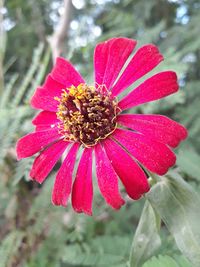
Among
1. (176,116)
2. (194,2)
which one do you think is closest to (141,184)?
(176,116)

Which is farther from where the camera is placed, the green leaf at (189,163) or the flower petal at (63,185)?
the green leaf at (189,163)

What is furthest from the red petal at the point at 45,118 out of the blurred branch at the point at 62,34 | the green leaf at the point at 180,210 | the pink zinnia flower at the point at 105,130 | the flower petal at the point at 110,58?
the blurred branch at the point at 62,34

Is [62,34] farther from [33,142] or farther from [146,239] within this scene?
[146,239]

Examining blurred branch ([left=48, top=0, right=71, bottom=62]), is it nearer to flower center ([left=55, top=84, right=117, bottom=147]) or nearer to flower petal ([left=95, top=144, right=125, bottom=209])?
flower center ([left=55, top=84, right=117, bottom=147])

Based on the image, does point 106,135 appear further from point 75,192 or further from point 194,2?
point 194,2

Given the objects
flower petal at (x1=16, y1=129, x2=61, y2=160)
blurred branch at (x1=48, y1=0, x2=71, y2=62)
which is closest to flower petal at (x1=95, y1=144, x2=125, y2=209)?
flower petal at (x1=16, y1=129, x2=61, y2=160)

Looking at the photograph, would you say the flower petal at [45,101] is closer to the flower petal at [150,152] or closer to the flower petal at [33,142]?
the flower petal at [33,142]
